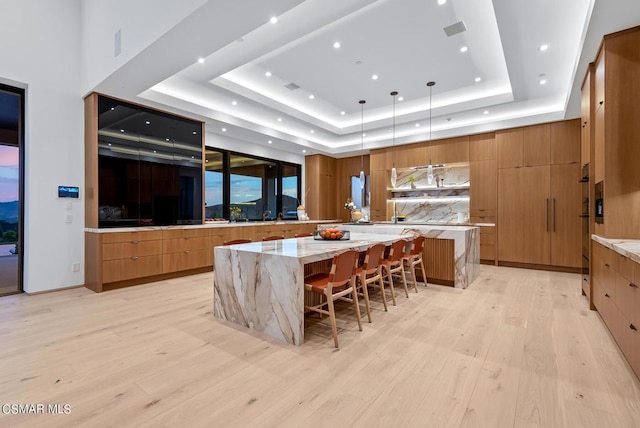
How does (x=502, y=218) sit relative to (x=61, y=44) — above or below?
below

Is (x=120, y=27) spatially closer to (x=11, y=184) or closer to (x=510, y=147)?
(x=11, y=184)

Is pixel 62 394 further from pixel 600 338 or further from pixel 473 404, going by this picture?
pixel 600 338

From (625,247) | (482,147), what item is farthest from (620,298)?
(482,147)

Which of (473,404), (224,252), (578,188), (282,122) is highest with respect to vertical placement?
(282,122)

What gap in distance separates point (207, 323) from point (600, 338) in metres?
3.76

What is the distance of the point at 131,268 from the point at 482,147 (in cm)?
711

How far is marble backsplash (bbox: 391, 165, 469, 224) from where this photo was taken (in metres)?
7.30

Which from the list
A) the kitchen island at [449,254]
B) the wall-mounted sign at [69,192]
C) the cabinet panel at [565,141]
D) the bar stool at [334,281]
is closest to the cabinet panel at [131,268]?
the wall-mounted sign at [69,192]

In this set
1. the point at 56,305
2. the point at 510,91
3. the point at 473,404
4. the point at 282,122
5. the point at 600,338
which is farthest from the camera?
the point at 282,122

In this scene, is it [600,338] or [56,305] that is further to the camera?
[56,305]

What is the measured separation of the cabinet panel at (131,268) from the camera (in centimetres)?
446

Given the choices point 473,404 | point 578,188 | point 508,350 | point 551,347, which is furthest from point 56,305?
point 578,188

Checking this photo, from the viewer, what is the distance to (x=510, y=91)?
5574 millimetres

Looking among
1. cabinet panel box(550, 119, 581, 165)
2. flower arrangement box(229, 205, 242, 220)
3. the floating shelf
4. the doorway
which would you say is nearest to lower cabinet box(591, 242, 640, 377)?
cabinet panel box(550, 119, 581, 165)
